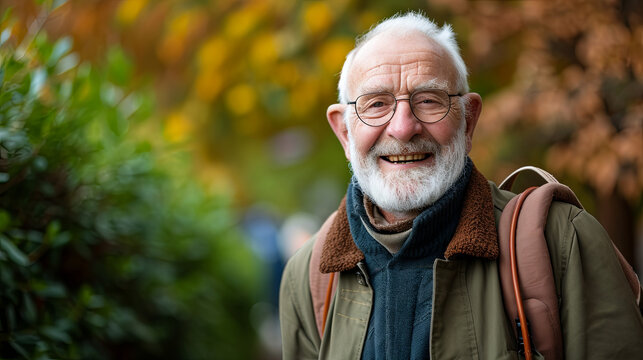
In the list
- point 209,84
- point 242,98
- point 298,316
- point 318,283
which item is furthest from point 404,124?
point 209,84

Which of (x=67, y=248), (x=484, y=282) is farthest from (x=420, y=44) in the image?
(x=67, y=248)

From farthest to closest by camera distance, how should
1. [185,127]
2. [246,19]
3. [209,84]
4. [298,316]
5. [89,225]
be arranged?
[209,84]
[185,127]
[246,19]
[89,225]
[298,316]

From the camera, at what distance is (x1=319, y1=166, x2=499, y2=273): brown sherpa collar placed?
1.96 meters

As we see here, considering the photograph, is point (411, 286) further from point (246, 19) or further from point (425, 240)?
point (246, 19)

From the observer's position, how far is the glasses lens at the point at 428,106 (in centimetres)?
210

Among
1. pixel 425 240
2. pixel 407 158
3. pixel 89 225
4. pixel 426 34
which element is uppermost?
pixel 426 34

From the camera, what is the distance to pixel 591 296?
1.87 m

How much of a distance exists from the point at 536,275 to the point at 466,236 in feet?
0.79

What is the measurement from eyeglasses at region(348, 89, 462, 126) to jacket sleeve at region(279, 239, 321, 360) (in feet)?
2.00

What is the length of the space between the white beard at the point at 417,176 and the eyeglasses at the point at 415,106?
82mm

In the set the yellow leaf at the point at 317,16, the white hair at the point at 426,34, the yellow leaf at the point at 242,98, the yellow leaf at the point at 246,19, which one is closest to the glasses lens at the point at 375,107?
the white hair at the point at 426,34

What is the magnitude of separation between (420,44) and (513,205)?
0.61 meters

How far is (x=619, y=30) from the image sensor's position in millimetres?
4094

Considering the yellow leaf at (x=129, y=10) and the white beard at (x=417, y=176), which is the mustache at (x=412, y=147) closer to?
the white beard at (x=417, y=176)
